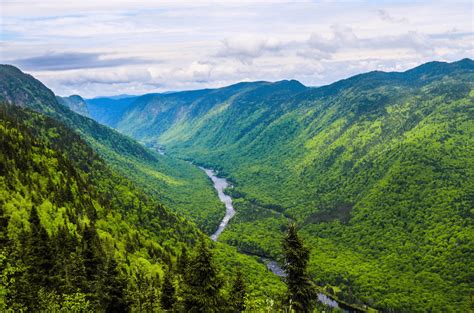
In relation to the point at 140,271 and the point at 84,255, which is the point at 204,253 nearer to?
the point at 84,255

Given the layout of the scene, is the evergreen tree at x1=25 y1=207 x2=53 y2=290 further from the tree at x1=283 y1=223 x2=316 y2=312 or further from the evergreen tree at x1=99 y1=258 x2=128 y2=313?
the tree at x1=283 y1=223 x2=316 y2=312

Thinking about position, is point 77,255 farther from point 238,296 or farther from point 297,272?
point 297,272

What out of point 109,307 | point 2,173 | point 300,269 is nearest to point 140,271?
point 2,173

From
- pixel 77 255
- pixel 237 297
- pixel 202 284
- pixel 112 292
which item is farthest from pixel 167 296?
pixel 77 255

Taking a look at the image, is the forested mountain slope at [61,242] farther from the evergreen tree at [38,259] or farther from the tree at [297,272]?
the tree at [297,272]

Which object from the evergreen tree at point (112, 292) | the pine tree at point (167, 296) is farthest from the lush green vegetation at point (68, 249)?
the pine tree at point (167, 296)

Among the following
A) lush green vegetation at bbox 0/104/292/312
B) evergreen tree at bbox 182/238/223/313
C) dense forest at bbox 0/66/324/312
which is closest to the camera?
evergreen tree at bbox 182/238/223/313

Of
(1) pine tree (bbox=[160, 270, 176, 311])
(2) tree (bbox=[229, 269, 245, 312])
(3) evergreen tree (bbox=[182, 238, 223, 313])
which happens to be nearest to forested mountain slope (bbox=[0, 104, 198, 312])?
(1) pine tree (bbox=[160, 270, 176, 311])
